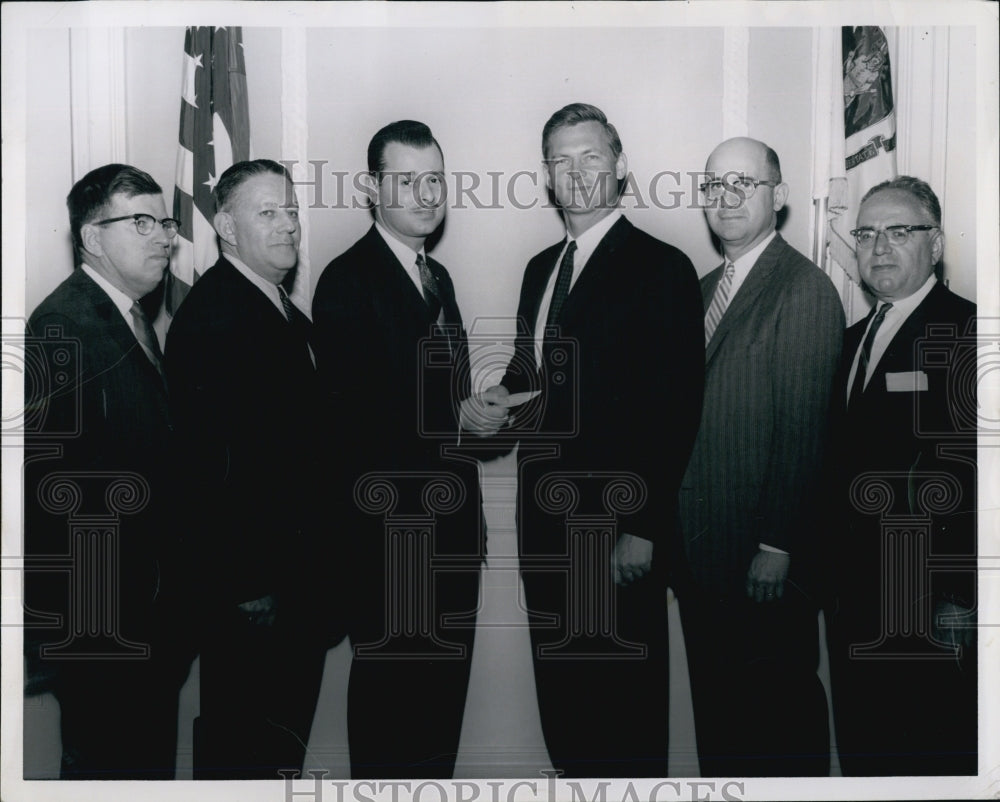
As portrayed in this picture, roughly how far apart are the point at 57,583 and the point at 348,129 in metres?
1.49

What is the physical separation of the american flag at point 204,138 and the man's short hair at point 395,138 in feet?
1.14

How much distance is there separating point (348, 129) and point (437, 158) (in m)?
0.26

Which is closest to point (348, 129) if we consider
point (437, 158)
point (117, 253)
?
point (437, 158)

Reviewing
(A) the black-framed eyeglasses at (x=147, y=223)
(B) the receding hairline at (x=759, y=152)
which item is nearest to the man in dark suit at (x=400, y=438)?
(A) the black-framed eyeglasses at (x=147, y=223)

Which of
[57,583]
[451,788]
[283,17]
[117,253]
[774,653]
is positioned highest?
[283,17]

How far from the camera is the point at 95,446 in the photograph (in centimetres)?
271

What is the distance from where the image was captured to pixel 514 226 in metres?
Answer: 2.72

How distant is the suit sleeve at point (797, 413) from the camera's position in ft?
8.90

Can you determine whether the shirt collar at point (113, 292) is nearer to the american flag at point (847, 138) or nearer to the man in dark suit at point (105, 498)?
the man in dark suit at point (105, 498)

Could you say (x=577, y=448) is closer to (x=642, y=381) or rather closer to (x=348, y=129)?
(x=642, y=381)

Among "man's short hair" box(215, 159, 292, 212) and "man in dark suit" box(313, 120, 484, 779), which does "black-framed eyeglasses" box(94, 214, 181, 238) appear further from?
"man in dark suit" box(313, 120, 484, 779)

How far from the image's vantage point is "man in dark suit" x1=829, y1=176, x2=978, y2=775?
274 centimetres

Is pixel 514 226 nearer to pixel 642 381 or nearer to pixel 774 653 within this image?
pixel 642 381

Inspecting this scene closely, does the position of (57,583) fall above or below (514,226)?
below
